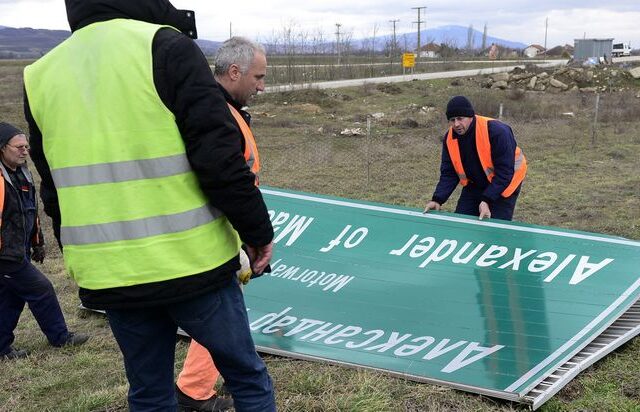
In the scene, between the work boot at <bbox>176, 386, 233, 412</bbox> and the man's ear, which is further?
the work boot at <bbox>176, 386, 233, 412</bbox>

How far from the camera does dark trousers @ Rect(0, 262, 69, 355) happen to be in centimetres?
474

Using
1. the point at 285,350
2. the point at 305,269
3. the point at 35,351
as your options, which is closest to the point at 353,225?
the point at 305,269

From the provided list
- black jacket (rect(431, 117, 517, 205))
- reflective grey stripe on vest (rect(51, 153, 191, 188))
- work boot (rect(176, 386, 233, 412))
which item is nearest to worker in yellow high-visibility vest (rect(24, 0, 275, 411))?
reflective grey stripe on vest (rect(51, 153, 191, 188))

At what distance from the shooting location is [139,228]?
6.93 feet

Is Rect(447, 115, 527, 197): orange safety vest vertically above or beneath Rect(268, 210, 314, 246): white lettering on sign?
above

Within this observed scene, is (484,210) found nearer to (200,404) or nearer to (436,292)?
(436,292)

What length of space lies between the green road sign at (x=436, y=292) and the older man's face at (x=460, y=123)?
741 mm

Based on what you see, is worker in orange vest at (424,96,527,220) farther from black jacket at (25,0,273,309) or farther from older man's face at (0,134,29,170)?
black jacket at (25,0,273,309)

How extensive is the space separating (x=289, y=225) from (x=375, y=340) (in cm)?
190

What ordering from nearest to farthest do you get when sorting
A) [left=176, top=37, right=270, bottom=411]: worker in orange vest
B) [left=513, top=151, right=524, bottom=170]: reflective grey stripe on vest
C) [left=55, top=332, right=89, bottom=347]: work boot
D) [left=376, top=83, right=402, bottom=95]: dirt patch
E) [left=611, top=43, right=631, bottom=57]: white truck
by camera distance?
[left=176, top=37, right=270, bottom=411]: worker in orange vest
[left=55, top=332, right=89, bottom=347]: work boot
[left=513, top=151, right=524, bottom=170]: reflective grey stripe on vest
[left=376, top=83, right=402, bottom=95]: dirt patch
[left=611, top=43, right=631, bottom=57]: white truck

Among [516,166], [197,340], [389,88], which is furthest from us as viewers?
[389,88]

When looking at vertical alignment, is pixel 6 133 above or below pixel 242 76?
below

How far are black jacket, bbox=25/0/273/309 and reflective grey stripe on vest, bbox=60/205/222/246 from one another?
10 centimetres

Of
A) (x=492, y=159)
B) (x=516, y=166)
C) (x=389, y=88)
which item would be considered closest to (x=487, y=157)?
(x=492, y=159)
